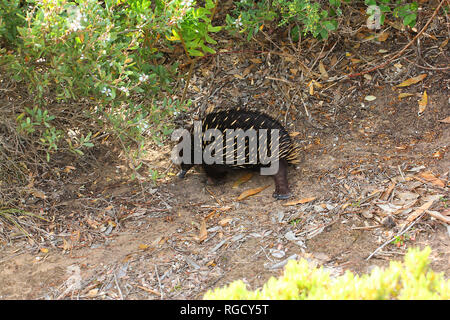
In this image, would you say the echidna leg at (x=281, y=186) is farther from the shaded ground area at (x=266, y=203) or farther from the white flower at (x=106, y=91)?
the white flower at (x=106, y=91)

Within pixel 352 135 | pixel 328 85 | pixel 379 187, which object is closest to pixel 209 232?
pixel 379 187

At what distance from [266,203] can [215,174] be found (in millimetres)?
660

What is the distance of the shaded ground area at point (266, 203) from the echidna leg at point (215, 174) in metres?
0.11

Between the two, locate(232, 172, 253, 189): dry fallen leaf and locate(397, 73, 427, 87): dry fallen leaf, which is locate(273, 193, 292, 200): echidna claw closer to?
locate(232, 172, 253, 189): dry fallen leaf

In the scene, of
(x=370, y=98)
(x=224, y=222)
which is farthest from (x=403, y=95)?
(x=224, y=222)

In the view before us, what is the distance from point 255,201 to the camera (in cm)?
415

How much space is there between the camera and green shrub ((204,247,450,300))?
1907 millimetres

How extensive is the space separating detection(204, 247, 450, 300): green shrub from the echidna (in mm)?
1984

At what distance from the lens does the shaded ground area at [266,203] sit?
3.24 m

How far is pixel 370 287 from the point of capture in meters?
1.93

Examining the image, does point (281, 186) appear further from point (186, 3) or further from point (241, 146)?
point (186, 3)

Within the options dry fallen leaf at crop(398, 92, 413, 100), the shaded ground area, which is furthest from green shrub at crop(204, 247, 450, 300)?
dry fallen leaf at crop(398, 92, 413, 100)
